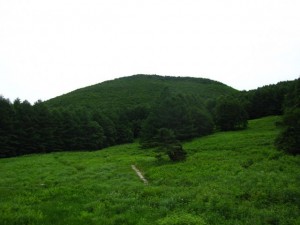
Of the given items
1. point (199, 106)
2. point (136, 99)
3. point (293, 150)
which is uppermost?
point (136, 99)

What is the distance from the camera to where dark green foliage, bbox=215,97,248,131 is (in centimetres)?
7631

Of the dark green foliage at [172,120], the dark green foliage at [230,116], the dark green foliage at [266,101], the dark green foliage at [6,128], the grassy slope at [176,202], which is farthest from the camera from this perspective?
the dark green foliage at [266,101]

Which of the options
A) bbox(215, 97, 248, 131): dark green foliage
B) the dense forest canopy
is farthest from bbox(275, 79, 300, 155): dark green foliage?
bbox(215, 97, 248, 131): dark green foliage

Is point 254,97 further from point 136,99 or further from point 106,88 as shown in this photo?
point 106,88

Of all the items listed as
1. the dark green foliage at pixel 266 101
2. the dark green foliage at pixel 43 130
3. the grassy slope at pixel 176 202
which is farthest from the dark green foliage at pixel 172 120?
the dark green foliage at pixel 266 101

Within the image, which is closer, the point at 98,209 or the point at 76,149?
the point at 98,209

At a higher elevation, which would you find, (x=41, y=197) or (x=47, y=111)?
(x=47, y=111)

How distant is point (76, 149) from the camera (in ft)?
254

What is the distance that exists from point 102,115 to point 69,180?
6354 centimetres

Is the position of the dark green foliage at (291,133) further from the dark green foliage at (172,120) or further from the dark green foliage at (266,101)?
the dark green foliage at (266,101)

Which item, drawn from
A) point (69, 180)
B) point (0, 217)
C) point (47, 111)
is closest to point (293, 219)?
point (0, 217)

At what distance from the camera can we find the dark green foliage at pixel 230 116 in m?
76.3

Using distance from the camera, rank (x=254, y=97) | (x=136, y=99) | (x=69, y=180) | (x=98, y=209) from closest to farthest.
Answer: (x=98, y=209) < (x=69, y=180) < (x=254, y=97) < (x=136, y=99)

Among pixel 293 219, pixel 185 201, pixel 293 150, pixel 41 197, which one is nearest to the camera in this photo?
pixel 293 219
